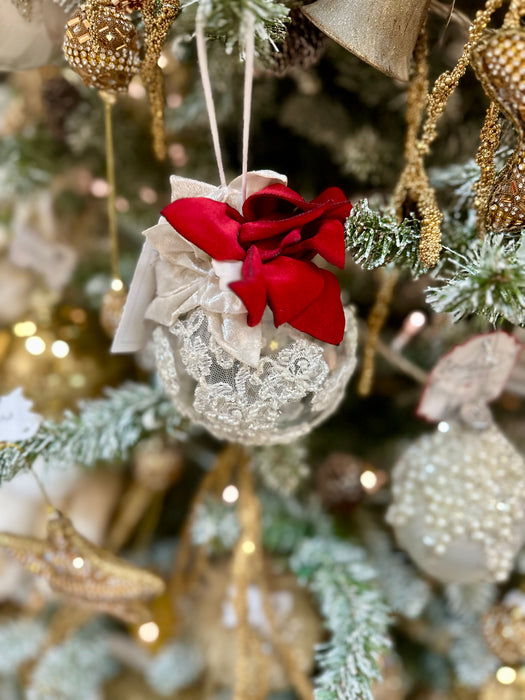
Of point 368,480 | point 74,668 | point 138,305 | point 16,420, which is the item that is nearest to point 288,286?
point 138,305

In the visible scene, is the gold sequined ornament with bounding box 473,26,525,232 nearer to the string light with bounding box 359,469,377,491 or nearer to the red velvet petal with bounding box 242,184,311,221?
the red velvet petal with bounding box 242,184,311,221

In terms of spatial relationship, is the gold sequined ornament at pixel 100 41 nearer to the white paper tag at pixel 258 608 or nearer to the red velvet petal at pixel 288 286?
the red velvet petal at pixel 288 286

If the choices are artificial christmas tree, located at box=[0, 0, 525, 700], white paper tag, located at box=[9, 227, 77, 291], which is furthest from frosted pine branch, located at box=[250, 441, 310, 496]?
white paper tag, located at box=[9, 227, 77, 291]

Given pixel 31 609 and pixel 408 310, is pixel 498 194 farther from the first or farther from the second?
pixel 31 609

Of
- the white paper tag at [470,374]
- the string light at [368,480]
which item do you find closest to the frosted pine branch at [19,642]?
the string light at [368,480]

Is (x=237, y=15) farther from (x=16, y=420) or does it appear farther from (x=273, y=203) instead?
(x=16, y=420)

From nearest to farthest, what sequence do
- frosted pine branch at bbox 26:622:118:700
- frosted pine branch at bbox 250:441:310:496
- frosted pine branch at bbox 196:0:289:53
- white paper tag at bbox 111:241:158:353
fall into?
frosted pine branch at bbox 196:0:289:53, white paper tag at bbox 111:241:158:353, frosted pine branch at bbox 250:441:310:496, frosted pine branch at bbox 26:622:118:700

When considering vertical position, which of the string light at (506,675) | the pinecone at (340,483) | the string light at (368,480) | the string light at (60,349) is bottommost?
the string light at (506,675)

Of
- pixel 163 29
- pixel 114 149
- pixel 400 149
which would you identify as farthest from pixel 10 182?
pixel 400 149
